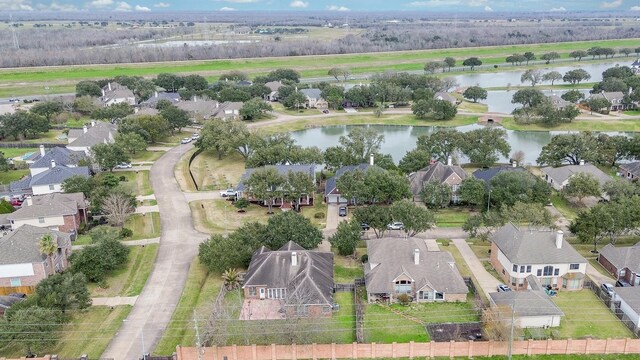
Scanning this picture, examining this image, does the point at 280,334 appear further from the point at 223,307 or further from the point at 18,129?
the point at 18,129

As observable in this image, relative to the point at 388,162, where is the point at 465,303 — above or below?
below

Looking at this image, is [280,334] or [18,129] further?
[18,129]

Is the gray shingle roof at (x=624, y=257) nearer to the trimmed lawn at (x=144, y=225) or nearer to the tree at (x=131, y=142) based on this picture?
the trimmed lawn at (x=144, y=225)

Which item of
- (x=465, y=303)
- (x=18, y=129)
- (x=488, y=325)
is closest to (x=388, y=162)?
(x=465, y=303)

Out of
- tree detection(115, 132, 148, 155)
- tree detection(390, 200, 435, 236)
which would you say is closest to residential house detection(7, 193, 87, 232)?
tree detection(115, 132, 148, 155)

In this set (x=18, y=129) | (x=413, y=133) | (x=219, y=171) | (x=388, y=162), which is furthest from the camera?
(x=413, y=133)

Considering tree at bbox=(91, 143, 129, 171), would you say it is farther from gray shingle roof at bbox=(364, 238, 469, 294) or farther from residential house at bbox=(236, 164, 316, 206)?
gray shingle roof at bbox=(364, 238, 469, 294)

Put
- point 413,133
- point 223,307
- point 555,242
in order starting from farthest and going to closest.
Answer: point 413,133 → point 555,242 → point 223,307

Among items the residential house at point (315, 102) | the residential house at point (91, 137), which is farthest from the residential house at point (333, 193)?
the residential house at point (315, 102)
